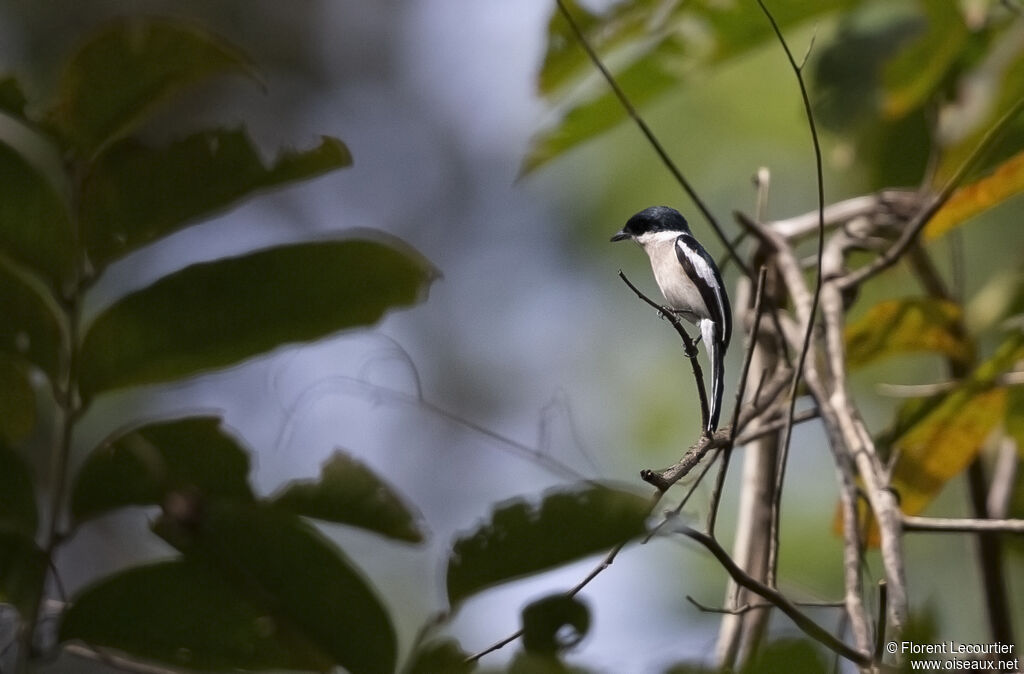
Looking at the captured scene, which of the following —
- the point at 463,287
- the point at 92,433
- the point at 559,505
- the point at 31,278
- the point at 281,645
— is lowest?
the point at 92,433

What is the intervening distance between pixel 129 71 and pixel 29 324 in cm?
26

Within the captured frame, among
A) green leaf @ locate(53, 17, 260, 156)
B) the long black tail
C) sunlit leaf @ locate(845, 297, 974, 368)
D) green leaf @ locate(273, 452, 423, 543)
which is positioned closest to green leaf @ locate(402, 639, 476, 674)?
green leaf @ locate(273, 452, 423, 543)

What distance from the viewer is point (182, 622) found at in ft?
2.56

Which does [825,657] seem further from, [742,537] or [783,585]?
[783,585]

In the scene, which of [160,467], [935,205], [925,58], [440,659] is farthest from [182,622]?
[925,58]

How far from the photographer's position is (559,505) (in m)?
0.69

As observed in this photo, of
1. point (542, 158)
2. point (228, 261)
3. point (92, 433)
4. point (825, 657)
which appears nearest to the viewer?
point (825, 657)

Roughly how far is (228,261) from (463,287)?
308cm

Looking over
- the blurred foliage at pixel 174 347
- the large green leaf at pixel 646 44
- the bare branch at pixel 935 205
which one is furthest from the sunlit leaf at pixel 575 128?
the blurred foliage at pixel 174 347

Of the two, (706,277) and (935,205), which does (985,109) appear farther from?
(706,277)

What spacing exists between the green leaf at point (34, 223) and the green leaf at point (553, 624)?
482 mm

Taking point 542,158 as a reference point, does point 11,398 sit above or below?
below

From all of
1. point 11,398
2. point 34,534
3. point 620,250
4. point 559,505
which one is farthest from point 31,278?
point 620,250

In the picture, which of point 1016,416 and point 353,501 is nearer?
point 353,501
